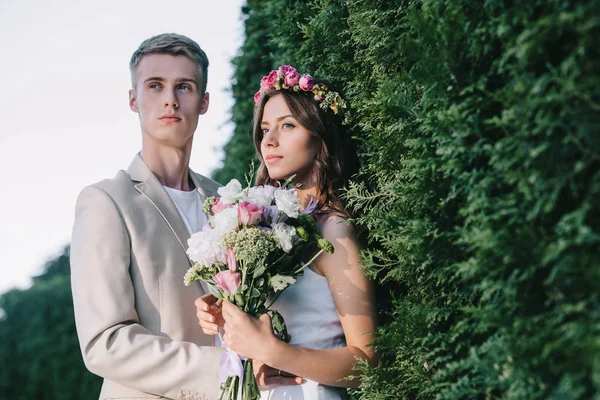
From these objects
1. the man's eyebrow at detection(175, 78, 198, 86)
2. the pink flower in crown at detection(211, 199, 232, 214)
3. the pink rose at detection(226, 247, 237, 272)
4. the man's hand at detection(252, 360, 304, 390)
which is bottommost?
the man's hand at detection(252, 360, 304, 390)

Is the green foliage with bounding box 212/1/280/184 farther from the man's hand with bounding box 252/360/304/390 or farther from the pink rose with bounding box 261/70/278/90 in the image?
the man's hand with bounding box 252/360/304/390

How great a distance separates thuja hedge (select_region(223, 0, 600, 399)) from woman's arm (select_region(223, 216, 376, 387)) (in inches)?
4.7

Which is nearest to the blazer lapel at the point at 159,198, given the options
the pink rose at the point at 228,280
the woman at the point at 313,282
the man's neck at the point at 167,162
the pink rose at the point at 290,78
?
the man's neck at the point at 167,162

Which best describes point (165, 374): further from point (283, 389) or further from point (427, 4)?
point (427, 4)

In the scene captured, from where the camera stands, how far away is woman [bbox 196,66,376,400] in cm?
303

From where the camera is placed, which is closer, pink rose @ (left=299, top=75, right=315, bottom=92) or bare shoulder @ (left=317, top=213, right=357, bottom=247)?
bare shoulder @ (left=317, top=213, right=357, bottom=247)

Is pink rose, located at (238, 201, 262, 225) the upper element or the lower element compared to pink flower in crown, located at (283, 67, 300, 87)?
lower

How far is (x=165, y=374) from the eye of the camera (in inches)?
131

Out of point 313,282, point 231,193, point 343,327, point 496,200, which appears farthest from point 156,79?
point 496,200

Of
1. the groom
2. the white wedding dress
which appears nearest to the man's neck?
the groom

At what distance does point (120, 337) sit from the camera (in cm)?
334

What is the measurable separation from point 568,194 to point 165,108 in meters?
2.80

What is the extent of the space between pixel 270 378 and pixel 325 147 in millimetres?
1405

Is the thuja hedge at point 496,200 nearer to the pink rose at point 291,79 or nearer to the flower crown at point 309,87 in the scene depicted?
the flower crown at point 309,87
